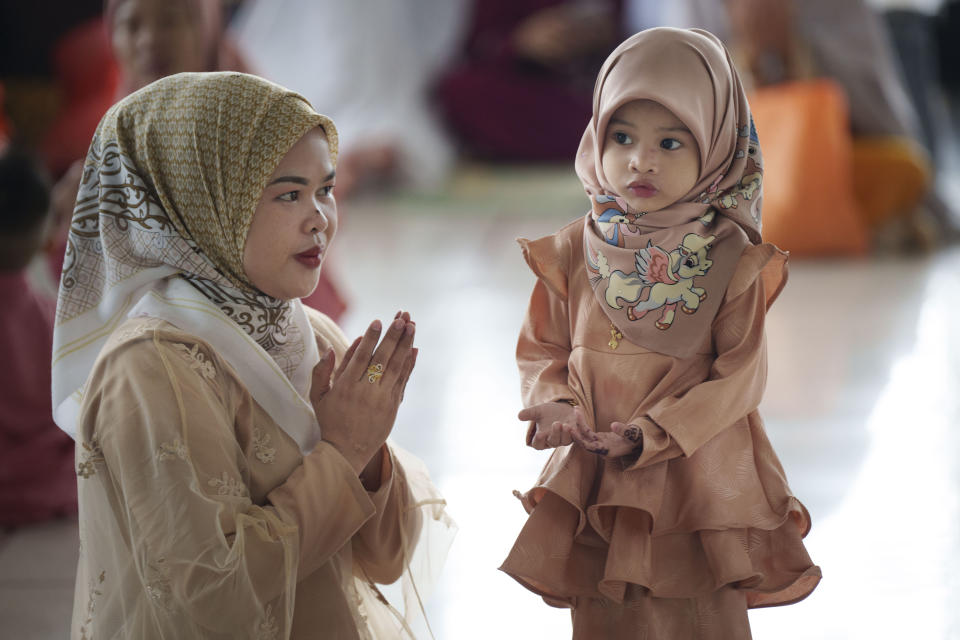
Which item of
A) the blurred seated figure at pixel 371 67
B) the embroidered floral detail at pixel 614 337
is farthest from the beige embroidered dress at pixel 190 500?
the blurred seated figure at pixel 371 67

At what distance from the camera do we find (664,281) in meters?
1.57

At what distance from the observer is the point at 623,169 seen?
1.55 meters

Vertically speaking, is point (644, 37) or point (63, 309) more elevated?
point (644, 37)

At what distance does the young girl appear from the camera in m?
1.53

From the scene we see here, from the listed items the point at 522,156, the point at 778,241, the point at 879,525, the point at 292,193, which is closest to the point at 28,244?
the point at 292,193

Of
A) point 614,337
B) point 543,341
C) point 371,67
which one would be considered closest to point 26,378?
point 543,341

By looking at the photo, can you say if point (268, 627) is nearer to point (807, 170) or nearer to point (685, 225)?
point (685, 225)

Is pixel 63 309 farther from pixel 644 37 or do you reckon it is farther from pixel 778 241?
pixel 778 241

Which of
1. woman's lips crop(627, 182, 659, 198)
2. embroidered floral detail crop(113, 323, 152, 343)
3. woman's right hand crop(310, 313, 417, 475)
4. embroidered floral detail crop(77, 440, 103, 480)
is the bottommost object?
embroidered floral detail crop(77, 440, 103, 480)

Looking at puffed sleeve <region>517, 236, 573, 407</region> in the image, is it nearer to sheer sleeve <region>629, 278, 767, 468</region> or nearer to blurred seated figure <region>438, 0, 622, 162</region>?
sheer sleeve <region>629, 278, 767, 468</region>

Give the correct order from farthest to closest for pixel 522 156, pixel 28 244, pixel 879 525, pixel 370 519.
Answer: pixel 522 156, pixel 28 244, pixel 879 525, pixel 370 519

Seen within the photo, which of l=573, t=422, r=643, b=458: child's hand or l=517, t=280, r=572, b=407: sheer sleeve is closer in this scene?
l=573, t=422, r=643, b=458: child's hand

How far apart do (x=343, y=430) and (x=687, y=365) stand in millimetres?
485

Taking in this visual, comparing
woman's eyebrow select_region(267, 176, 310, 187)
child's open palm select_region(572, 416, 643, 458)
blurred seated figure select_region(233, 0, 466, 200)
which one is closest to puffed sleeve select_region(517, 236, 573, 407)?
child's open palm select_region(572, 416, 643, 458)
